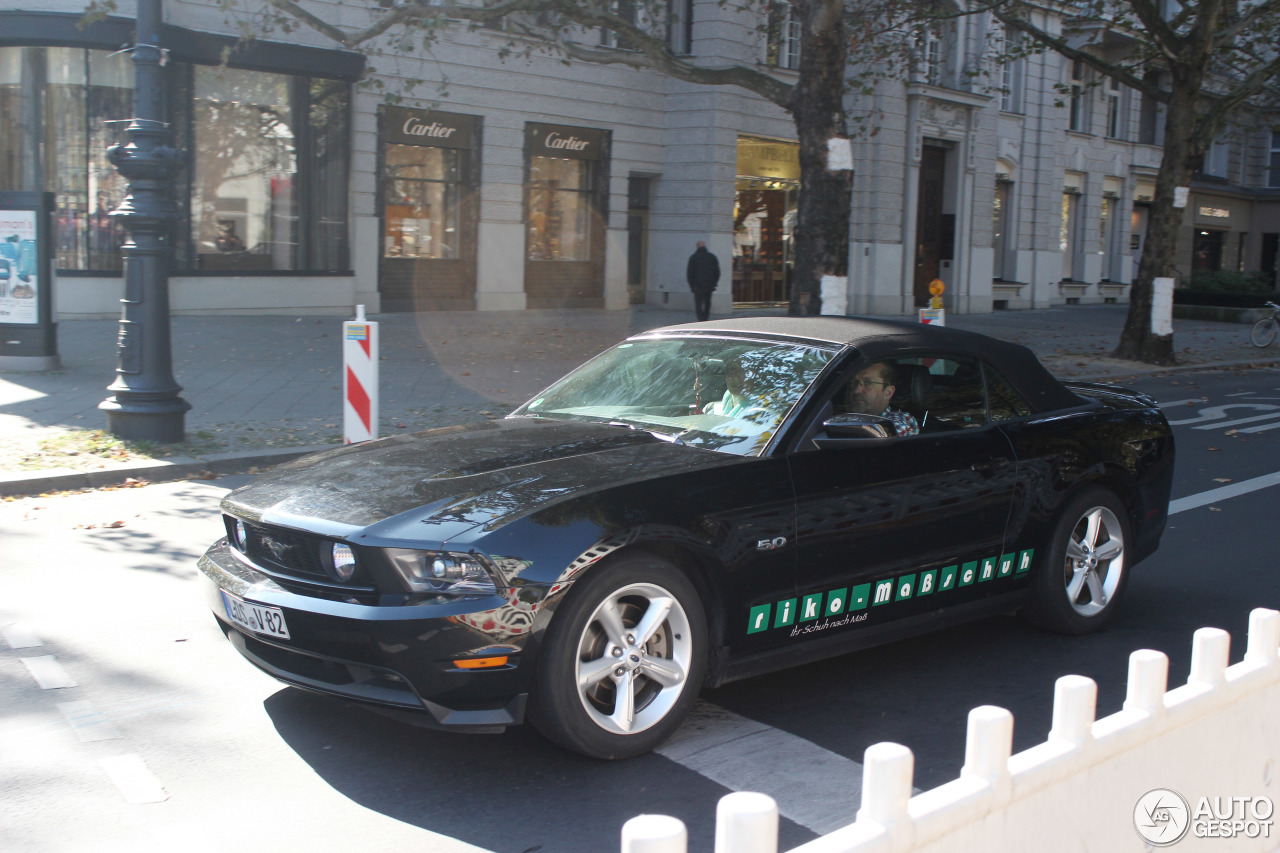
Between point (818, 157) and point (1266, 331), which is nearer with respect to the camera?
point (818, 157)

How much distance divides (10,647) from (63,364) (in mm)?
10379

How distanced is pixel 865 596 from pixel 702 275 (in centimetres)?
1997

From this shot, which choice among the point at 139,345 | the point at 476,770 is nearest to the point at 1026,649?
the point at 476,770

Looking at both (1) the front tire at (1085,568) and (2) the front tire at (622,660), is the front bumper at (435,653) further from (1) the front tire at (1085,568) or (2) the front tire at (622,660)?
(1) the front tire at (1085,568)

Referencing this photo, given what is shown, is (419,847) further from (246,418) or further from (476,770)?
(246,418)

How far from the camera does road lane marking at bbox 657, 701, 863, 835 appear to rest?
12.1 feet

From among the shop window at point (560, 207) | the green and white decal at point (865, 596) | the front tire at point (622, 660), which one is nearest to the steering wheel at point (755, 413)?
the green and white decal at point (865, 596)

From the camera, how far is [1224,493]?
9.08m

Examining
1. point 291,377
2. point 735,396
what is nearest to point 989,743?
point 735,396

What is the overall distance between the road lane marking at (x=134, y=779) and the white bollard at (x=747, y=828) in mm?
2530

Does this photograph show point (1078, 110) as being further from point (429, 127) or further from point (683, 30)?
point (429, 127)

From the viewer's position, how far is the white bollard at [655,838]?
1.65 meters

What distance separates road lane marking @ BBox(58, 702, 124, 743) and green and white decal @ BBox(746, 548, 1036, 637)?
2232 millimetres

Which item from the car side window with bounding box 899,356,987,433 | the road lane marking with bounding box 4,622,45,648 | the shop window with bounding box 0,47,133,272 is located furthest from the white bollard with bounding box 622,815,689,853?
the shop window with bounding box 0,47,133,272
